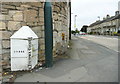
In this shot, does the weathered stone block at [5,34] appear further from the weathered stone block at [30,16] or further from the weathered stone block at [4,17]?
the weathered stone block at [30,16]

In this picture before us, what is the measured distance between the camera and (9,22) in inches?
150

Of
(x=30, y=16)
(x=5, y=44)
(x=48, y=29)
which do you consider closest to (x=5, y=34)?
(x=5, y=44)

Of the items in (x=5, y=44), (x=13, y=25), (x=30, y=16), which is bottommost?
(x=5, y=44)

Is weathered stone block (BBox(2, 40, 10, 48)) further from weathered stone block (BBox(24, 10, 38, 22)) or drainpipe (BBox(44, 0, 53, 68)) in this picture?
drainpipe (BBox(44, 0, 53, 68))

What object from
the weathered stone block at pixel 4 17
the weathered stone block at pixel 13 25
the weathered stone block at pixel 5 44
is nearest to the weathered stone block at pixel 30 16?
the weathered stone block at pixel 13 25

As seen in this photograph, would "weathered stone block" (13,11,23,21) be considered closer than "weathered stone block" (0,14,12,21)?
No

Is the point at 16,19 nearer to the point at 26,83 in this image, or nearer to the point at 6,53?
the point at 6,53

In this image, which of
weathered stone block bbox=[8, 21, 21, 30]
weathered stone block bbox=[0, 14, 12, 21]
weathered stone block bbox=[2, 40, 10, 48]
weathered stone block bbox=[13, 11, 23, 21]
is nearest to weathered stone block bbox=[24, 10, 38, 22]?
weathered stone block bbox=[13, 11, 23, 21]

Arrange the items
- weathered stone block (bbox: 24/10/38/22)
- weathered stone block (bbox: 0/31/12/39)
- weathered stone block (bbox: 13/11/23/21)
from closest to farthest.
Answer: weathered stone block (bbox: 0/31/12/39)
weathered stone block (bbox: 13/11/23/21)
weathered stone block (bbox: 24/10/38/22)

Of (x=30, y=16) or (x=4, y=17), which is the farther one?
(x=30, y=16)

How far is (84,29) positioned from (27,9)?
377ft

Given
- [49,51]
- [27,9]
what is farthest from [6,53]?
[27,9]

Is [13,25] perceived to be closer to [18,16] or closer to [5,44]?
[18,16]

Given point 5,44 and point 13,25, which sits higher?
point 13,25
